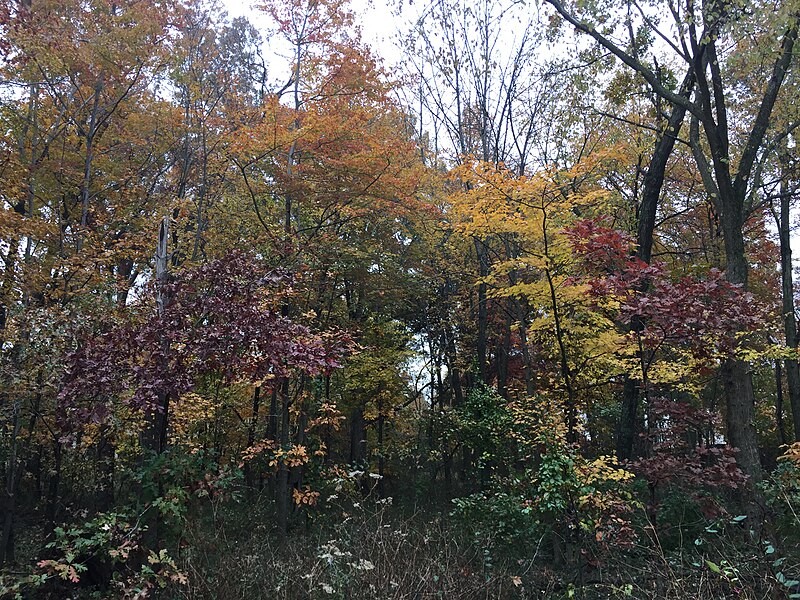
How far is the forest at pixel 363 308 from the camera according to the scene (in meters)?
4.93

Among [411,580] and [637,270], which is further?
[637,270]

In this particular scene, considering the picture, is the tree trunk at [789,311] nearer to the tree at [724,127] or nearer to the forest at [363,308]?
the forest at [363,308]

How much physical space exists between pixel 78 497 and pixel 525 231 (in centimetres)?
791

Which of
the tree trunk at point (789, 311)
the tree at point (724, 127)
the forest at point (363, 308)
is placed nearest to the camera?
the forest at point (363, 308)

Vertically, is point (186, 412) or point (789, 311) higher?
point (789, 311)

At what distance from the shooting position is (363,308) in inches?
515

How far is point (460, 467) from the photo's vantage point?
50.3ft

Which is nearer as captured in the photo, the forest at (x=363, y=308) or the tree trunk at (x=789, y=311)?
the forest at (x=363, y=308)

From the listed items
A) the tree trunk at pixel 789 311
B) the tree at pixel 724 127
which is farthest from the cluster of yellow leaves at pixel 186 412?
the tree trunk at pixel 789 311

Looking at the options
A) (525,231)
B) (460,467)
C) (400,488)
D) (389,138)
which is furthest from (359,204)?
(460,467)

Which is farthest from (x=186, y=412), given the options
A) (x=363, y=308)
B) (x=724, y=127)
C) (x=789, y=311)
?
(x=789, y=311)

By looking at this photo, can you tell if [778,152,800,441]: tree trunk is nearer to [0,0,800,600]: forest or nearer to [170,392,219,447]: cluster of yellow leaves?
[0,0,800,600]: forest

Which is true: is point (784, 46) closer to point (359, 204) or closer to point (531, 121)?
point (531, 121)

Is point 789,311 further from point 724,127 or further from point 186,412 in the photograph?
point 186,412
